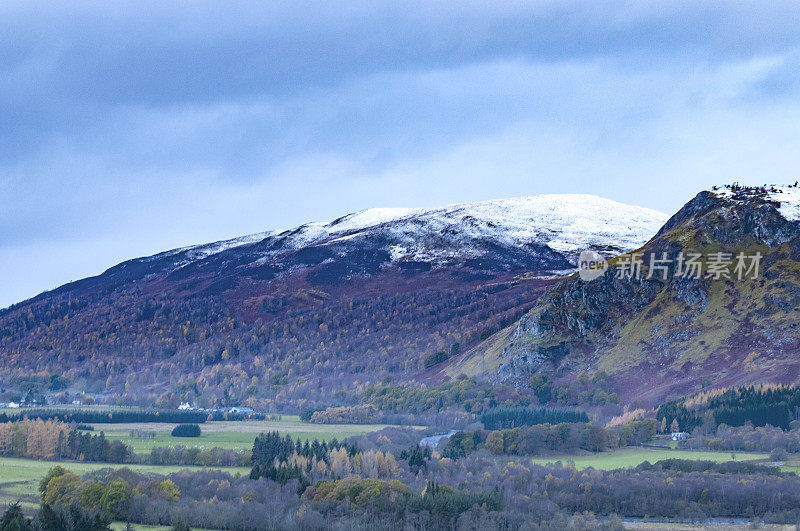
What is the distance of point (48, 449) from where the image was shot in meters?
197

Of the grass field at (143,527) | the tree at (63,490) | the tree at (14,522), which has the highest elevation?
the tree at (14,522)

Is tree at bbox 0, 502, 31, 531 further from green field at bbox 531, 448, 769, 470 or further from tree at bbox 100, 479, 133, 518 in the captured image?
green field at bbox 531, 448, 769, 470

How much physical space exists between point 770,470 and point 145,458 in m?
115

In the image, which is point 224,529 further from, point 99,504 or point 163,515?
point 99,504

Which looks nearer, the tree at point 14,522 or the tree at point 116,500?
the tree at point 14,522


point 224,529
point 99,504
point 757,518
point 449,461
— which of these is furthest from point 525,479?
point 99,504

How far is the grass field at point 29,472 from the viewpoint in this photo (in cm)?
14312

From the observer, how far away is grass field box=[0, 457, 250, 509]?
14312 cm

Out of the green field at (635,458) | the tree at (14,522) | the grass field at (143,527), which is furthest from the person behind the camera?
the green field at (635,458)

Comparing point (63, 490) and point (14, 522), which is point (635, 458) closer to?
point (63, 490)

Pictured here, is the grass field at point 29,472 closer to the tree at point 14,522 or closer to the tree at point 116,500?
the tree at point 116,500

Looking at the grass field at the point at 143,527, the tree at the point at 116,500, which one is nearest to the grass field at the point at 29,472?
the tree at the point at 116,500

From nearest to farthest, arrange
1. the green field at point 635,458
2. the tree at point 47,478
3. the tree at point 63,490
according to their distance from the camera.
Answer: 1. the tree at point 63,490
2. the tree at point 47,478
3. the green field at point 635,458

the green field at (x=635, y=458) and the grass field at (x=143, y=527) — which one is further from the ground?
the grass field at (x=143, y=527)
